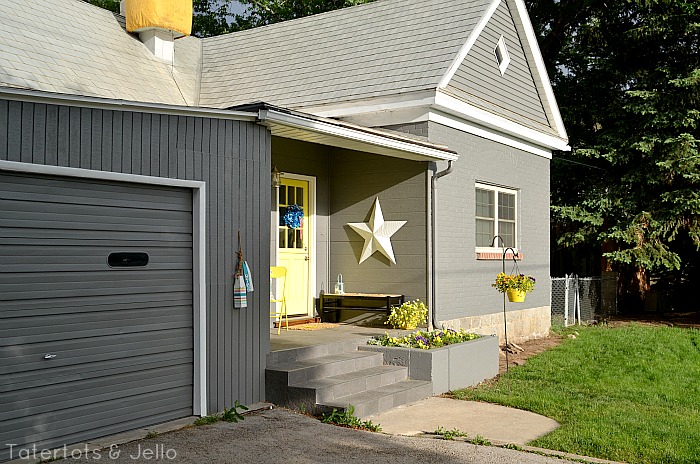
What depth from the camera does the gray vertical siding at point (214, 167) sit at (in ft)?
20.2

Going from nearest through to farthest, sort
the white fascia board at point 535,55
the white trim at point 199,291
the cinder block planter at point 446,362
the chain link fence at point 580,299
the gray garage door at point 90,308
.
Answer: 1. the gray garage door at point 90,308
2. the white trim at point 199,291
3. the cinder block planter at point 446,362
4. the white fascia board at point 535,55
5. the chain link fence at point 580,299

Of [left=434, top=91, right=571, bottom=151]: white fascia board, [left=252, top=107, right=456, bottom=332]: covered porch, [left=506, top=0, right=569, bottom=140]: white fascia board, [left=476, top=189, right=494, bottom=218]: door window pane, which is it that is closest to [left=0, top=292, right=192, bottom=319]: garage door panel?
[left=252, top=107, right=456, bottom=332]: covered porch

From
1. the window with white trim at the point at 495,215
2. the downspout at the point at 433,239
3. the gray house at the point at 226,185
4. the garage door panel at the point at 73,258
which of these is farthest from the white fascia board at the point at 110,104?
the window with white trim at the point at 495,215

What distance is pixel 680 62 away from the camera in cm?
1881

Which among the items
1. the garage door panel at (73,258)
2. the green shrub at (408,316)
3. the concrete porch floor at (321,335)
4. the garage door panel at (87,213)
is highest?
the garage door panel at (87,213)

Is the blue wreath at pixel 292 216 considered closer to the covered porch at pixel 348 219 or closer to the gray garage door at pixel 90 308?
the covered porch at pixel 348 219

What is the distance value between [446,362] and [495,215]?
15.3 ft

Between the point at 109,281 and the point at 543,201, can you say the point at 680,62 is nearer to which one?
the point at 543,201

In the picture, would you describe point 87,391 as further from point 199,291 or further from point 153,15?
point 153,15

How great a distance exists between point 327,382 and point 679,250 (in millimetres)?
15930

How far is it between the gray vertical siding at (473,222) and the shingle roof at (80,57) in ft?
15.8

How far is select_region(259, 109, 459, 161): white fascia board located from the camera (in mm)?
7926

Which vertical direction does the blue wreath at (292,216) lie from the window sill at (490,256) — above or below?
above

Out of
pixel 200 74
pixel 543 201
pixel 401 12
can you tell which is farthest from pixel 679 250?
pixel 200 74
